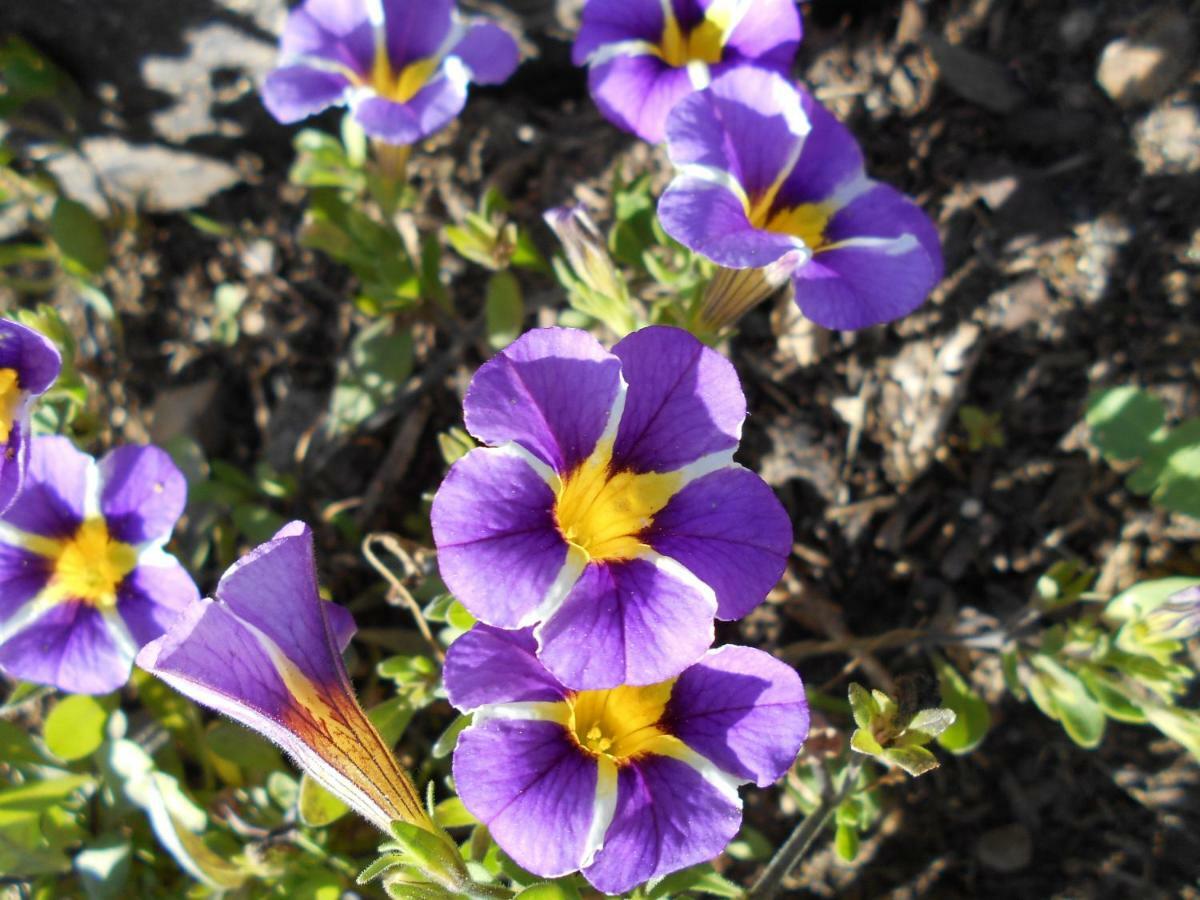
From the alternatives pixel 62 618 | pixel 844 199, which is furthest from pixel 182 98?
pixel 844 199

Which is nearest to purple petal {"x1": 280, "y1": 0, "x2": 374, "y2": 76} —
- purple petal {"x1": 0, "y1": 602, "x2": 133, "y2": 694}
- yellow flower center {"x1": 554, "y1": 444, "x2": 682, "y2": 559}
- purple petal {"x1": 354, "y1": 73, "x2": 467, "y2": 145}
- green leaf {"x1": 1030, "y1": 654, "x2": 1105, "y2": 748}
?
purple petal {"x1": 354, "y1": 73, "x2": 467, "y2": 145}

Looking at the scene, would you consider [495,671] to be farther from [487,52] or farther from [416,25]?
[416,25]

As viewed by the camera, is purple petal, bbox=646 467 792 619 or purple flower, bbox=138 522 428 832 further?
purple petal, bbox=646 467 792 619

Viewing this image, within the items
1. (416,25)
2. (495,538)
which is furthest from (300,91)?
(495,538)

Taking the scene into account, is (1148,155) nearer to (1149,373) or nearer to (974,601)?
(1149,373)

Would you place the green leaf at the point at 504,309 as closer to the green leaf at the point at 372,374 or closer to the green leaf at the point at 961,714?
the green leaf at the point at 372,374

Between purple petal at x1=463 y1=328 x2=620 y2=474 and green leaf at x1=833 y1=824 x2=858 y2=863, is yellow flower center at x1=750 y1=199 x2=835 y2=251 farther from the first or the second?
green leaf at x1=833 y1=824 x2=858 y2=863
